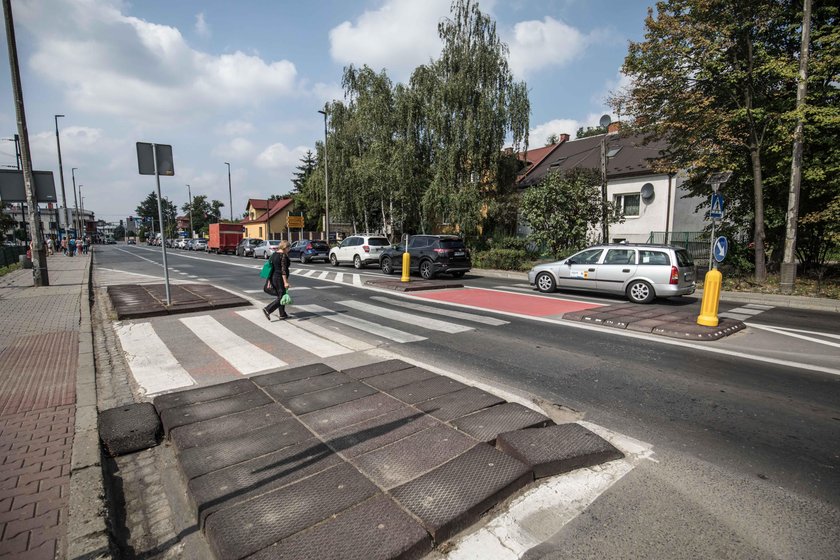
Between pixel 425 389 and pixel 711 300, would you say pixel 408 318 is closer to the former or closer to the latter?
pixel 425 389

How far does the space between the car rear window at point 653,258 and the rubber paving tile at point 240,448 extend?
1045 centimetres

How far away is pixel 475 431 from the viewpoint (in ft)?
12.0

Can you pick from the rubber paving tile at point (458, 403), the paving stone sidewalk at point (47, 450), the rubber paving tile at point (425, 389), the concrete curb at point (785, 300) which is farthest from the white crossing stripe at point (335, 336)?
the concrete curb at point (785, 300)

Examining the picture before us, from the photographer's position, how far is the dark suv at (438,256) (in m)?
16.8

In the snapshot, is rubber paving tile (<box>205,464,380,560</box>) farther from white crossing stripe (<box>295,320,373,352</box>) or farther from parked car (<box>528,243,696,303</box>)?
parked car (<box>528,243,696,303</box>)

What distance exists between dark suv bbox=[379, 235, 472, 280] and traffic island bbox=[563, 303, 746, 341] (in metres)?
7.93

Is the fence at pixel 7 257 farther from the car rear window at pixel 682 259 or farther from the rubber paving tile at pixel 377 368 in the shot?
the car rear window at pixel 682 259

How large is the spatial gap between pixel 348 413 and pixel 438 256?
12994 mm

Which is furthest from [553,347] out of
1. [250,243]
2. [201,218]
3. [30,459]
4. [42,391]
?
[201,218]

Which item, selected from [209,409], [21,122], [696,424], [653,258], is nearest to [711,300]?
[653,258]

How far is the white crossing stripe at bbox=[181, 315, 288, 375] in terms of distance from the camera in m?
5.70

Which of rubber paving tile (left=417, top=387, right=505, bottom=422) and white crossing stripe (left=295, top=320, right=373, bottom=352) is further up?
rubber paving tile (left=417, top=387, right=505, bottom=422)

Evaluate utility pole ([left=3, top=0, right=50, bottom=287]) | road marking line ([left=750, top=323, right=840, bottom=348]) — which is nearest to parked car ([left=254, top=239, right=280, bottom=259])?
utility pole ([left=3, top=0, right=50, bottom=287])

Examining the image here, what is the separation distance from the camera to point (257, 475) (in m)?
2.98
